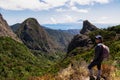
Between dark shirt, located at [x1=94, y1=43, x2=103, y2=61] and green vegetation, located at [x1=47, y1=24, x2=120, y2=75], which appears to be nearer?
dark shirt, located at [x1=94, y1=43, x2=103, y2=61]

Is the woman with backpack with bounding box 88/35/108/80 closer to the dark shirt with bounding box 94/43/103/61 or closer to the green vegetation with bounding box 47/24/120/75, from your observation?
the dark shirt with bounding box 94/43/103/61

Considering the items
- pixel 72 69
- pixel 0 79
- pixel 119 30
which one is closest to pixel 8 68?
pixel 0 79

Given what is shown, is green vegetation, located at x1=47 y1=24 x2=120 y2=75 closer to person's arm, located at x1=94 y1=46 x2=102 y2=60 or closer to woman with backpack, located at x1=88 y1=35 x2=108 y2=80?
woman with backpack, located at x1=88 y1=35 x2=108 y2=80

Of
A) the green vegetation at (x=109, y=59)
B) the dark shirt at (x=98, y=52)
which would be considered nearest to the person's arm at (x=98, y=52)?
the dark shirt at (x=98, y=52)

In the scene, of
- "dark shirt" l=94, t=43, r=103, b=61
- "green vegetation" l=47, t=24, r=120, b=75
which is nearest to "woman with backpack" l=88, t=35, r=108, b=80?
"dark shirt" l=94, t=43, r=103, b=61

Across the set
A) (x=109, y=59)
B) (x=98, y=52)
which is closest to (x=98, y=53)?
(x=98, y=52)

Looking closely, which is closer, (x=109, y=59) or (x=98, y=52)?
(x=98, y=52)

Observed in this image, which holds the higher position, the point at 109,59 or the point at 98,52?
the point at 98,52

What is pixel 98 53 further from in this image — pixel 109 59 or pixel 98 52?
pixel 109 59

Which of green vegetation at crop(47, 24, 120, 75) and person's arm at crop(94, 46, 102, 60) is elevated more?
person's arm at crop(94, 46, 102, 60)

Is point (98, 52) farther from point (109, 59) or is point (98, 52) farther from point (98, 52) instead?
point (109, 59)

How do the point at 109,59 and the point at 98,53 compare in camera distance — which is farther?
the point at 109,59

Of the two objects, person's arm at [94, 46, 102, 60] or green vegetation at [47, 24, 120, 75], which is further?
green vegetation at [47, 24, 120, 75]

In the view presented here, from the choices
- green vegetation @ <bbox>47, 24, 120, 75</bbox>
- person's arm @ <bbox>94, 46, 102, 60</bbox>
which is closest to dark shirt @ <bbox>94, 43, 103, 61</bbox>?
person's arm @ <bbox>94, 46, 102, 60</bbox>
